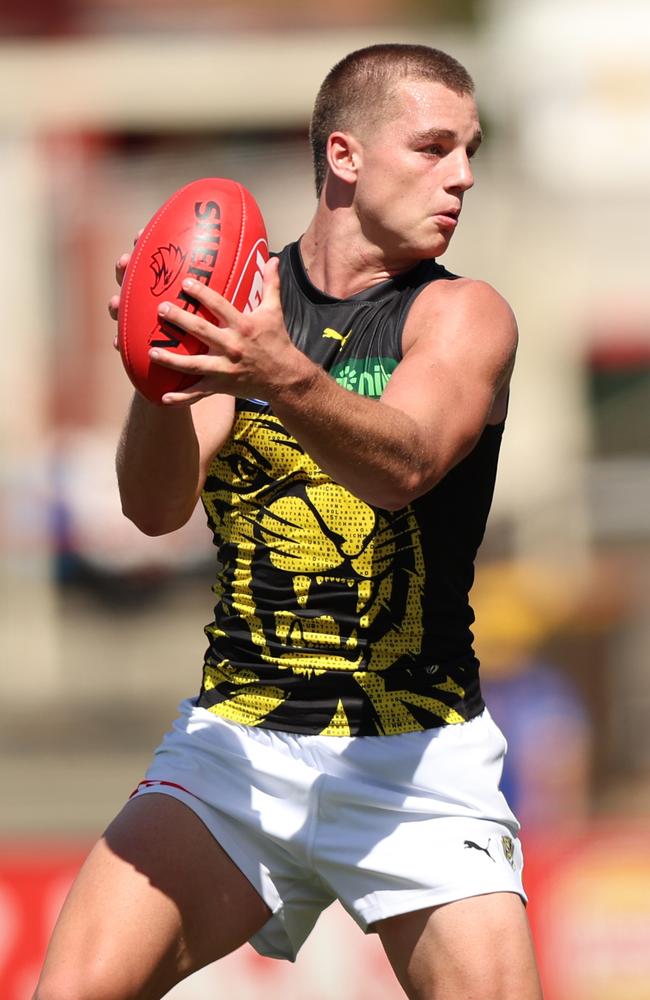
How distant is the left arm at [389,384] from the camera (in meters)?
2.63

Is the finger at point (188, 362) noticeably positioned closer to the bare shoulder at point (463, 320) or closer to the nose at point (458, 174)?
the bare shoulder at point (463, 320)

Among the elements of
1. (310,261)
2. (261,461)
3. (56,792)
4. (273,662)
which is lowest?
(56,792)

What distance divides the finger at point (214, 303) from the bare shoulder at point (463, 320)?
65 centimetres

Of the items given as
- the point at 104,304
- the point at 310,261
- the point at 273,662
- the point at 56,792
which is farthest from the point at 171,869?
the point at 104,304

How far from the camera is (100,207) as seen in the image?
15.0m

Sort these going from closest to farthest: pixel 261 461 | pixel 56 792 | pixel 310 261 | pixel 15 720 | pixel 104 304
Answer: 1. pixel 261 461
2. pixel 310 261
3. pixel 56 792
4. pixel 15 720
5. pixel 104 304

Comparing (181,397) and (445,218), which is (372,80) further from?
(181,397)

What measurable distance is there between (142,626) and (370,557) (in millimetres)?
11666

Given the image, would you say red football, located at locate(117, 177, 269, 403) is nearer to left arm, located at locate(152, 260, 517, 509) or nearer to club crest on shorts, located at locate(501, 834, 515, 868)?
left arm, located at locate(152, 260, 517, 509)

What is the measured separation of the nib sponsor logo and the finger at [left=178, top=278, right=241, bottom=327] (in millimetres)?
282

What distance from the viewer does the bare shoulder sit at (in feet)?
10.4

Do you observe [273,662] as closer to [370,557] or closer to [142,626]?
[370,557]

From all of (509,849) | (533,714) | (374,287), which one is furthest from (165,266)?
(533,714)

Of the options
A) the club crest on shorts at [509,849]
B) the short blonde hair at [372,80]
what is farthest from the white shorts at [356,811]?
the short blonde hair at [372,80]
